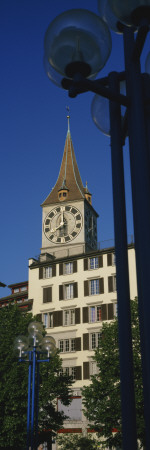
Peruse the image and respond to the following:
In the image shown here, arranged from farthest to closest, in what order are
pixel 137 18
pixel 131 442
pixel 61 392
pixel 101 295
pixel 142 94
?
pixel 101 295 < pixel 61 392 < pixel 142 94 < pixel 137 18 < pixel 131 442

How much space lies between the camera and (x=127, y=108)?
466cm

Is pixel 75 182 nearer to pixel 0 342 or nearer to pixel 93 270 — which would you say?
pixel 93 270

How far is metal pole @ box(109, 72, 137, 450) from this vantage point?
12.7ft

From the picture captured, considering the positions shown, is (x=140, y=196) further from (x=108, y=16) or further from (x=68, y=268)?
(x=68, y=268)

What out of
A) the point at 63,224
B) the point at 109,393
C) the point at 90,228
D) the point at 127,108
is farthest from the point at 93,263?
the point at 127,108

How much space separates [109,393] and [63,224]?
1421 inches

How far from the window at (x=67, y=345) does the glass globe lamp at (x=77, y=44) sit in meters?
41.4

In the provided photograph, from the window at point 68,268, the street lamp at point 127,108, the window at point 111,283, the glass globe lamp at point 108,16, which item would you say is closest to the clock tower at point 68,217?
the window at point 68,268

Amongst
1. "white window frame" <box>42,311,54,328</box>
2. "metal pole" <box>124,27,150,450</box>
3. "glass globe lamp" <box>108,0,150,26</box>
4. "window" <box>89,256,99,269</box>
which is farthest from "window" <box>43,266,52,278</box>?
"glass globe lamp" <box>108,0,150,26</box>

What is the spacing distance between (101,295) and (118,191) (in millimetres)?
40131

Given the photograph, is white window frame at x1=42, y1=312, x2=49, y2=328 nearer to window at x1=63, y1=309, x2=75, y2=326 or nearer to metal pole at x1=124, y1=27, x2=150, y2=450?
window at x1=63, y1=309, x2=75, y2=326

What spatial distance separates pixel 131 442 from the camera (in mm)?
3771

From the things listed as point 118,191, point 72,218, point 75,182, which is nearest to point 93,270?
point 72,218

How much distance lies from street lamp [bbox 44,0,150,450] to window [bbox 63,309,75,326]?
41.5m
